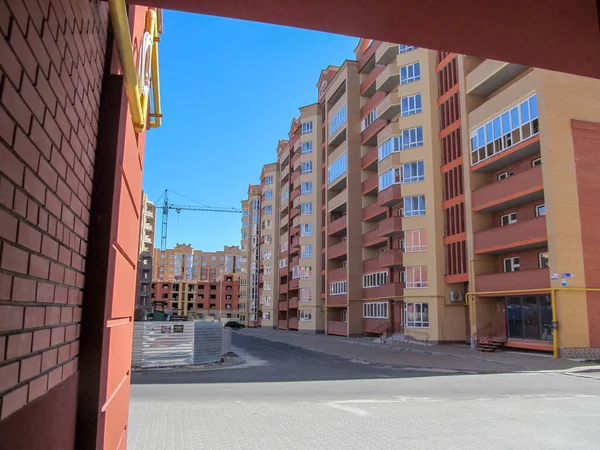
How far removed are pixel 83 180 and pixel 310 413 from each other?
8238 mm

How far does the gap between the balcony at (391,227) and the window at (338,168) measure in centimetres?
922

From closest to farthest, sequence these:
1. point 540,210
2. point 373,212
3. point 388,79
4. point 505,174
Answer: point 540,210
point 505,174
point 388,79
point 373,212

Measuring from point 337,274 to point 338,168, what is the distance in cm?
1010

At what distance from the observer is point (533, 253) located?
2544 cm

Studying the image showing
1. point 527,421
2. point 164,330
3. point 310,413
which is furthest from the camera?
point 164,330

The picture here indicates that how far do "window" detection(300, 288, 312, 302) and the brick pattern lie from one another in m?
51.3

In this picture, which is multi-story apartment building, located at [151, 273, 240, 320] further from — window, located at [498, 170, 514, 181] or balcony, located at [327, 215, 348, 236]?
window, located at [498, 170, 514, 181]

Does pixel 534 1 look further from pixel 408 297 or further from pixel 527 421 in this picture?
pixel 408 297

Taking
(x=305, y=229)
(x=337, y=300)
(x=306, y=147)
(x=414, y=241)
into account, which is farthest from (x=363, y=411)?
(x=306, y=147)

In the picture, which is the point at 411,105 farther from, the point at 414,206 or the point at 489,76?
the point at 489,76

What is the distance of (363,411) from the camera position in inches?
390

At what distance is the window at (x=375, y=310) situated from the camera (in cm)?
3809

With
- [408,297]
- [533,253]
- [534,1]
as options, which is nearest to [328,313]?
[408,297]

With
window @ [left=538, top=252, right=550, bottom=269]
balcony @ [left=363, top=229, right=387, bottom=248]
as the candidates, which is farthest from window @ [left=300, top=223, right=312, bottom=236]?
window @ [left=538, top=252, right=550, bottom=269]
